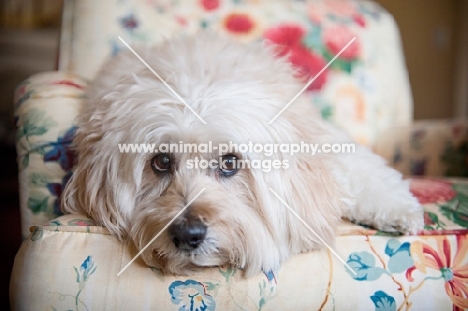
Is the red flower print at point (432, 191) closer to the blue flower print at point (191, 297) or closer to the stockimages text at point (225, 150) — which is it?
the stockimages text at point (225, 150)

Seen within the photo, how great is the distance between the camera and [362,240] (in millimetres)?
996

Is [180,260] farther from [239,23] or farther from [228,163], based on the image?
[239,23]

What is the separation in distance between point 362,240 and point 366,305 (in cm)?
13

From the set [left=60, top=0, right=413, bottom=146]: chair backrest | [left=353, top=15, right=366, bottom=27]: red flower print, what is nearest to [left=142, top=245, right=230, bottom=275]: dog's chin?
[left=60, top=0, right=413, bottom=146]: chair backrest

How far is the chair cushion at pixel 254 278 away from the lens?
2.89 ft

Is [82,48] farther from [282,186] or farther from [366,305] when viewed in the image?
[366,305]

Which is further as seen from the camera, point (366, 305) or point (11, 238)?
point (11, 238)

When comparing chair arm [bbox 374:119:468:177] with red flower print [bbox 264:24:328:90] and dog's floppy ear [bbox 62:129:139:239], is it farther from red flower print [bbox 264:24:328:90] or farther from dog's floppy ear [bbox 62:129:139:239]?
dog's floppy ear [bbox 62:129:139:239]

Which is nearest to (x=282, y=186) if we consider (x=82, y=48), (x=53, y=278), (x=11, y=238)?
(x=53, y=278)

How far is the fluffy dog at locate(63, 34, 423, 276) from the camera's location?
944mm

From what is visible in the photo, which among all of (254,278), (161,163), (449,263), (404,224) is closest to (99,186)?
Answer: (161,163)

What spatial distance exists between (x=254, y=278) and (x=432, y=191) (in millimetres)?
636

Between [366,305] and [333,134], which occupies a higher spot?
[333,134]

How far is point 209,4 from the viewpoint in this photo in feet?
5.39
